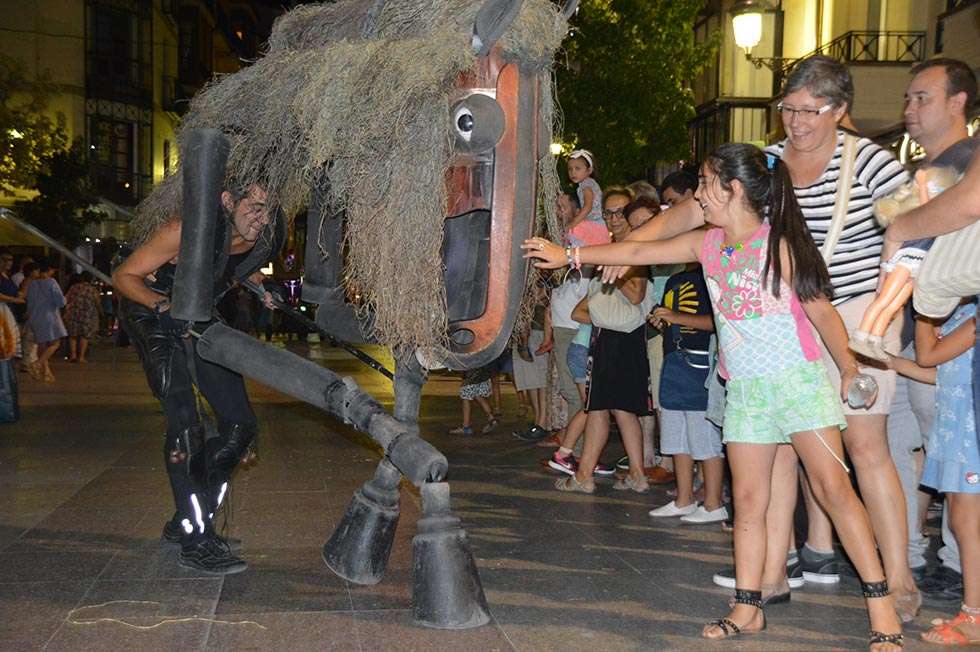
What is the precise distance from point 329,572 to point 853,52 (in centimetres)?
1726

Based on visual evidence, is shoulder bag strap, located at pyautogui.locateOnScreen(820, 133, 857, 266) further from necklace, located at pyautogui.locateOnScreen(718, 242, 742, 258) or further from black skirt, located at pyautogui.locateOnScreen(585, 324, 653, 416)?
black skirt, located at pyautogui.locateOnScreen(585, 324, 653, 416)

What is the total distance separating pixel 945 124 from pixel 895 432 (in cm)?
149

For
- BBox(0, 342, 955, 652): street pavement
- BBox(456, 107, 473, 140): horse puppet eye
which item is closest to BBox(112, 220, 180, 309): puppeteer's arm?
BBox(0, 342, 955, 652): street pavement

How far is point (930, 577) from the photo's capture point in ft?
16.7

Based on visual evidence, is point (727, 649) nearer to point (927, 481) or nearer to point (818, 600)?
point (818, 600)

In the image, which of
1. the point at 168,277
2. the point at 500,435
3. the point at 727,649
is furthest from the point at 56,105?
the point at 727,649

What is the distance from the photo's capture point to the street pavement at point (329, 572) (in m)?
4.23

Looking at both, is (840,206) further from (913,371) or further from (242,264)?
(242,264)

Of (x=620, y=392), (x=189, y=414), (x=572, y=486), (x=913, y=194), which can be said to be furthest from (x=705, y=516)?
(x=913, y=194)

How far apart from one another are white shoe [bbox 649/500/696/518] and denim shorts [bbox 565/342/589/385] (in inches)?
67.7

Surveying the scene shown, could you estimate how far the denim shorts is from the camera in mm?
8234

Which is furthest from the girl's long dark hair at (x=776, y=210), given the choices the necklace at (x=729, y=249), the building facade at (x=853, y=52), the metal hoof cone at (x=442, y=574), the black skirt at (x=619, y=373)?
the building facade at (x=853, y=52)

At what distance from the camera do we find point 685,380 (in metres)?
6.72

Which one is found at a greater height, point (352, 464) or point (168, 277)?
point (168, 277)
